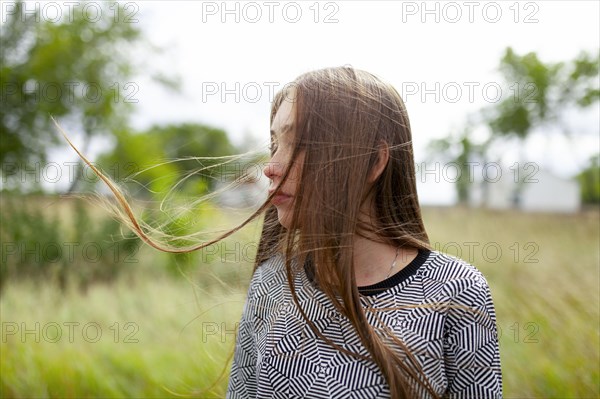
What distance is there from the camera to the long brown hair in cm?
123

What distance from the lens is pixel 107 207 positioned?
165cm

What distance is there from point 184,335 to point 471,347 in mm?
2517

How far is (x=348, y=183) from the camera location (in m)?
1.28

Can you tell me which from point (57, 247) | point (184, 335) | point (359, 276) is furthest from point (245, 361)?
point (57, 247)

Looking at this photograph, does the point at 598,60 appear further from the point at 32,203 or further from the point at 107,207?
the point at 107,207

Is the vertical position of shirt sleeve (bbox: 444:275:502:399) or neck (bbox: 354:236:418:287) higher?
neck (bbox: 354:236:418:287)

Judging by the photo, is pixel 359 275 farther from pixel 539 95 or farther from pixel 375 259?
pixel 539 95

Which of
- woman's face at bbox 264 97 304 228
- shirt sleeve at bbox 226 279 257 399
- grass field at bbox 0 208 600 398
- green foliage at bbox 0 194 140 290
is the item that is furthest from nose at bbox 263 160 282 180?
green foliage at bbox 0 194 140 290

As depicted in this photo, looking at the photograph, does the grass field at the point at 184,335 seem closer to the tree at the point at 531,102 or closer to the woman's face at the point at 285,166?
the woman's face at the point at 285,166

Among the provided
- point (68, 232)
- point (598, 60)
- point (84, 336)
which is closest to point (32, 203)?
point (68, 232)

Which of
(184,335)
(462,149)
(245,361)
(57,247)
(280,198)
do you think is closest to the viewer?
(280,198)

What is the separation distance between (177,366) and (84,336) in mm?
912

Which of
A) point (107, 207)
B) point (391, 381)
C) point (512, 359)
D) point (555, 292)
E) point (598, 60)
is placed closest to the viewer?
point (391, 381)

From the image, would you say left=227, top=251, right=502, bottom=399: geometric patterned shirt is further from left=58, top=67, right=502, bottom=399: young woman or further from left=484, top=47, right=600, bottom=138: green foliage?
left=484, top=47, right=600, bottom=138: green foliage
